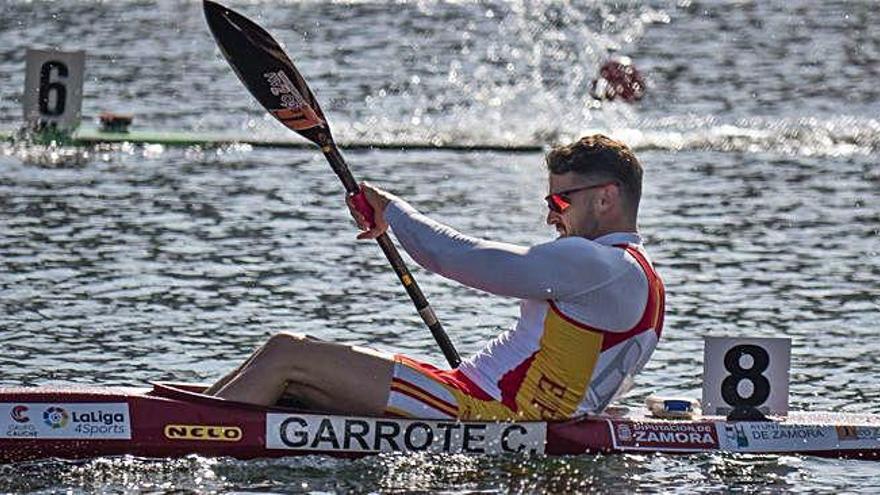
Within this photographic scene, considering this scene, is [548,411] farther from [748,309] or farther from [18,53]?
[18,53]

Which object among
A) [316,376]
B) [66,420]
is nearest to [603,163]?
[316,376]

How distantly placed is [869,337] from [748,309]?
1160 millimetres

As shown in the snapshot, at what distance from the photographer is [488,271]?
985cm

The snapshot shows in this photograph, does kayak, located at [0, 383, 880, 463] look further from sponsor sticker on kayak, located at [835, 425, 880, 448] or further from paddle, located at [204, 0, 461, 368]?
paddle, located at [204, 0, 461, 368]

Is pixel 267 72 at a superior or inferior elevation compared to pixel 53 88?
superior

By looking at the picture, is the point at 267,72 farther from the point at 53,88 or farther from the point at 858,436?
the point at 53,88

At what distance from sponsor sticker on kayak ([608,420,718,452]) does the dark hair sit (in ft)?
3.45

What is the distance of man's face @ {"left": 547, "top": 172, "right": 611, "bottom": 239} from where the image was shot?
1002 cm

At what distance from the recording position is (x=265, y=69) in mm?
12047

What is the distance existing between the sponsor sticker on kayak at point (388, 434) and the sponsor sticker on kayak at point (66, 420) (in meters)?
0.65

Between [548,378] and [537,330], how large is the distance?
0.72 ft

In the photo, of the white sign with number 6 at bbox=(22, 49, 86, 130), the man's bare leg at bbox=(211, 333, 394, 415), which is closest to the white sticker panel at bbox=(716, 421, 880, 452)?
the man's bare leg at bbox=(211, 333, 394, 415)

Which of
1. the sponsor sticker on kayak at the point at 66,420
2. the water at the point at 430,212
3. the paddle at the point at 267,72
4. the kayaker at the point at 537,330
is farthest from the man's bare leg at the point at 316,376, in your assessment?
the paddle at the point at 267,72

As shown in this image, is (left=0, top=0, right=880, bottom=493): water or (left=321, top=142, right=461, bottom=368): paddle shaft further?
(left=321, top=142, right=461, bottom=368): paddle shaft
